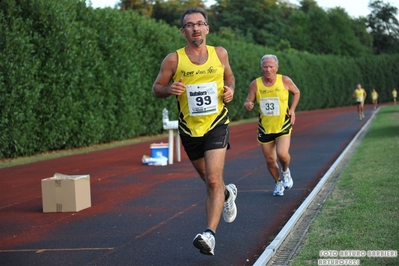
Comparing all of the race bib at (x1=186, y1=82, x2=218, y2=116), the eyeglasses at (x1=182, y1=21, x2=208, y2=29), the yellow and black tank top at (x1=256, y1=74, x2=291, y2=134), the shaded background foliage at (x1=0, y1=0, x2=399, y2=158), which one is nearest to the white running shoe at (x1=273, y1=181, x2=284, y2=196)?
the yellow and black tank top at (x1=256, y1=74, x2=291, y2=134)

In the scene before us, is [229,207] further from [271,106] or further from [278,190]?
[271,106]

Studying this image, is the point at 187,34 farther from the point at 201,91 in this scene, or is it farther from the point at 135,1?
the point at 135,1

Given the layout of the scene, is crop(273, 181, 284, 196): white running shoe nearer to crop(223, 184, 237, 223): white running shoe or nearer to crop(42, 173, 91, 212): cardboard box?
crop(42, 173, 91, 212): cardboard box

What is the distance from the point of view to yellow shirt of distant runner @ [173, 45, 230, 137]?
7.25 metres

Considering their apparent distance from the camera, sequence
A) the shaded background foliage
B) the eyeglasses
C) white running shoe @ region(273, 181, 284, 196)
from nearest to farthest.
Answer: the eyeglasses → white running shoe @ region(273, 181, 284, 196) → the shaded background foliage

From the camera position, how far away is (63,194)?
34.8 ft

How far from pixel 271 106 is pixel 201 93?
448cm

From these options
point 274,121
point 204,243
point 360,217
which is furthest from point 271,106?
point 204,243

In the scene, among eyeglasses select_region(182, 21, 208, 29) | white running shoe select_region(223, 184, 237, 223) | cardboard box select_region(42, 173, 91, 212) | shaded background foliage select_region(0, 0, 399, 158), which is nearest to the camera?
eyeglasses select_region(182, 21, 208, 29)

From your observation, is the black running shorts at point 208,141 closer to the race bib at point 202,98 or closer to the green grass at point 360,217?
the race bib at point 202,98

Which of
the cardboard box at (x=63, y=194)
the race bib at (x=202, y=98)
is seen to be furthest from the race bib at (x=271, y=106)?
the race bib at (x=202, y=98)

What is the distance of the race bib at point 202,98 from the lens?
23.7 feet

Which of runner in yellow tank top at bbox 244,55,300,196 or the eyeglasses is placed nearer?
the eyeglasses

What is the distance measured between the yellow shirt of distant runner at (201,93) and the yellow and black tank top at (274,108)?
4257mm
